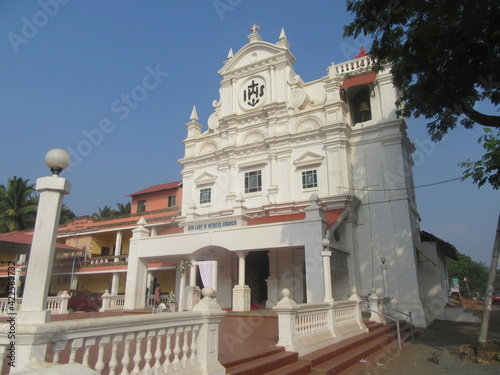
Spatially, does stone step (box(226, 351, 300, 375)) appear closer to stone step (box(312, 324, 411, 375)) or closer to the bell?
stone step (box(312, 324, 411, 375))

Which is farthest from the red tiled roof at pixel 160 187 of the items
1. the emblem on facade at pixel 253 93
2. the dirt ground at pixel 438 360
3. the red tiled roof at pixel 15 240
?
the dirt ground at pixel 438 360

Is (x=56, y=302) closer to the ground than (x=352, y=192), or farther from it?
closer to the ground

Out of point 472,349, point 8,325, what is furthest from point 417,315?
point 8,325

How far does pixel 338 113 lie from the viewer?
57.2ft

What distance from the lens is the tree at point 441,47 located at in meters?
9.16

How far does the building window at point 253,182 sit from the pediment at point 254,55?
6398 millimetres

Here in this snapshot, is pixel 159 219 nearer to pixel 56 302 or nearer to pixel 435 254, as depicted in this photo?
pixel 56 302

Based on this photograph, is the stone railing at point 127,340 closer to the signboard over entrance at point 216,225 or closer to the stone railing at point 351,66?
the signboard over entrance at point 216,225

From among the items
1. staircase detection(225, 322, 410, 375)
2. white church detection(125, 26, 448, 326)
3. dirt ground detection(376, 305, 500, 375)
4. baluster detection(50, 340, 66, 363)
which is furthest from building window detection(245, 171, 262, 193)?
baluster detection(50, 340, 66, 363)

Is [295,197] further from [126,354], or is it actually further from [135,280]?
[126,354]

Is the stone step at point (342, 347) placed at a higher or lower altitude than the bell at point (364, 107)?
lower

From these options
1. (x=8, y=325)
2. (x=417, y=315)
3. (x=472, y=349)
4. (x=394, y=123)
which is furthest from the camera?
(x=394, y=123)

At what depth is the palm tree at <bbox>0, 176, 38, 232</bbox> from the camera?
109 feet

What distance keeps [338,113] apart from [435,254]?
338 inches
